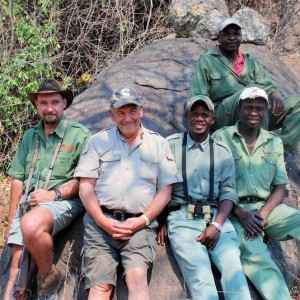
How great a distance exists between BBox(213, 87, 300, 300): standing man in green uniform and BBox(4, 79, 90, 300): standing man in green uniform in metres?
1.21

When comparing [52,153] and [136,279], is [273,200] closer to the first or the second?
[136,279]

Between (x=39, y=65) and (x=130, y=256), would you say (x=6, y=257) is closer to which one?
(x=130, y=256)

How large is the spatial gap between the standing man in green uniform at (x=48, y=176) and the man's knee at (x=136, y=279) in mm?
596

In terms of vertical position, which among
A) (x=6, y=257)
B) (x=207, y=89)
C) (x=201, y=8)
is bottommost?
(x=6, y=257)

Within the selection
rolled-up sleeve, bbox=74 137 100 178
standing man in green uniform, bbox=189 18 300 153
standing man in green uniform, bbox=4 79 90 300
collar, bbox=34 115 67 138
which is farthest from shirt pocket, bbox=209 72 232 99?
rolled-up sleeve, bbox=74 137 100 178

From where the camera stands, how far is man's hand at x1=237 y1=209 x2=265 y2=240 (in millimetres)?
3959

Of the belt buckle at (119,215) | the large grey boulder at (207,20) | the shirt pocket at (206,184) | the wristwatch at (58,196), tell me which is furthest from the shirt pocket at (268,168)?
the large grey boulder at (207,20)

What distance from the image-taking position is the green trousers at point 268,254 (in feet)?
12.2

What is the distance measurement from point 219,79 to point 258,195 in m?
1.56

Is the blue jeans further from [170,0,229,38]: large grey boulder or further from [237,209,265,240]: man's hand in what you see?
[170,0,229,38]: large grey boulder

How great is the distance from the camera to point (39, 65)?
292 inches

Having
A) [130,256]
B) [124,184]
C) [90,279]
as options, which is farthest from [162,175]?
A: [90,279]

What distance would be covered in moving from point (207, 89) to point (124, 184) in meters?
1.79

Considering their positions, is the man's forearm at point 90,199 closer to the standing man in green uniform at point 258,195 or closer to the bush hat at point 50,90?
the bush hat at point 50,90
